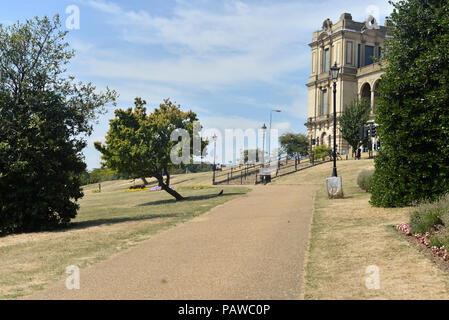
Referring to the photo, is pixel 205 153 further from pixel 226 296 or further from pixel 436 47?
pixel 226 296

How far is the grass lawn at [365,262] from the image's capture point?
19.4 feet

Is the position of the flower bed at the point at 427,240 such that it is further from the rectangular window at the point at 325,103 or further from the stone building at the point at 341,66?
the rectangular window at the point at 325,103

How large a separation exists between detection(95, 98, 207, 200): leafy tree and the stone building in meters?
50.0

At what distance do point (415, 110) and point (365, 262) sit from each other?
7.21 metres

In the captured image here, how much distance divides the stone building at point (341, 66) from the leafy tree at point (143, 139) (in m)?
50.0

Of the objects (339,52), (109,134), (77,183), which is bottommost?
(77,183)

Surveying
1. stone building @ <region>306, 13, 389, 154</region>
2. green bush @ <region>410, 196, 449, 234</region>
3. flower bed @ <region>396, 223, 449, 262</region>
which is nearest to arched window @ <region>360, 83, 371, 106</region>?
stone building @ <region>306, 13, 389, 154</region>

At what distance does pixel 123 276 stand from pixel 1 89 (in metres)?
10.7

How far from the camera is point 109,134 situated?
84.1 feet

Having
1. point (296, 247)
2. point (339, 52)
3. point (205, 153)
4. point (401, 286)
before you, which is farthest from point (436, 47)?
point (339, 52)

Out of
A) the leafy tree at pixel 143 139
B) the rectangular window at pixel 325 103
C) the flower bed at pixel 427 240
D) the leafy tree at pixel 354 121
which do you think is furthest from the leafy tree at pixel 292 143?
the flower bed at pixel 427 240

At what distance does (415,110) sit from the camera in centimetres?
1284

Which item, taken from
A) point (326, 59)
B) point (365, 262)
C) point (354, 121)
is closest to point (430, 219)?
point (365, 262)

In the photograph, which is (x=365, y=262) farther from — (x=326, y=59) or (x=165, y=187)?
(x=326, y=59)
